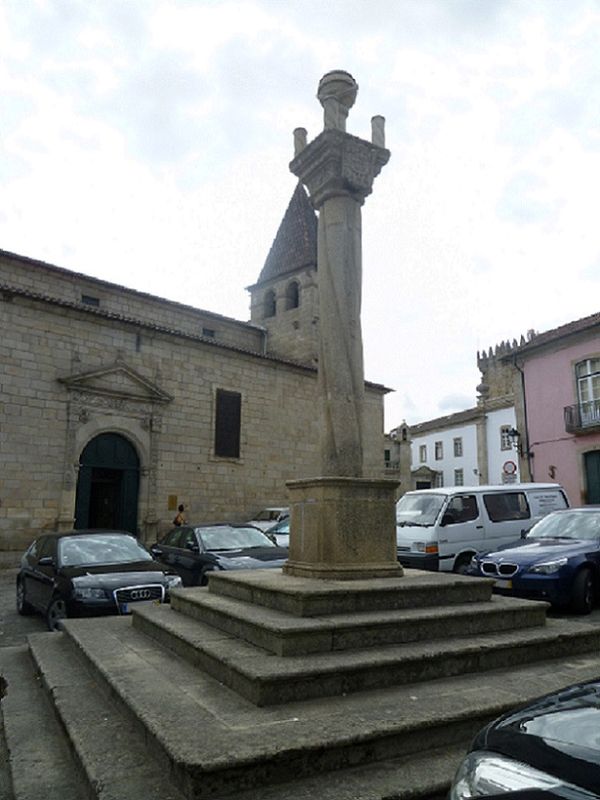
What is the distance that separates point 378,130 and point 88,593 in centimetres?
662

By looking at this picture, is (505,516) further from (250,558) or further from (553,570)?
(250,558)

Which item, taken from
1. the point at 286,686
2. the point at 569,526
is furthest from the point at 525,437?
the point at 286,686

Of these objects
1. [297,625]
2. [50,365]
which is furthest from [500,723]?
[50,365]

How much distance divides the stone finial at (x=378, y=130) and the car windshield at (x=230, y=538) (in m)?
6.70

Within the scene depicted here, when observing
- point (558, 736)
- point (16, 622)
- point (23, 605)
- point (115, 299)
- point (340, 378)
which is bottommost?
point (16, 622)

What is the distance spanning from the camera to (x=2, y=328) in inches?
614

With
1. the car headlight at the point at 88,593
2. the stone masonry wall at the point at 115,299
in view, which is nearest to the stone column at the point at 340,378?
the car headlight at the point at 88,593

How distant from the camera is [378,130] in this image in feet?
23.3

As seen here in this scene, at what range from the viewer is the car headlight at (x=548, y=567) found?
24.9 ft

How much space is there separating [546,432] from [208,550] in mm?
17602

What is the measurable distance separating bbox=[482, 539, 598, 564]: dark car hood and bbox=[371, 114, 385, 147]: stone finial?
5.72 meters

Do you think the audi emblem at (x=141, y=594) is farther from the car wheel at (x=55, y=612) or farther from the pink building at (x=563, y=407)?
the pink building at (x=563, y=407)

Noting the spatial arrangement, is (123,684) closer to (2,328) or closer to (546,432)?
(2,328)

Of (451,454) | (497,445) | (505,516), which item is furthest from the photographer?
(451,454)
